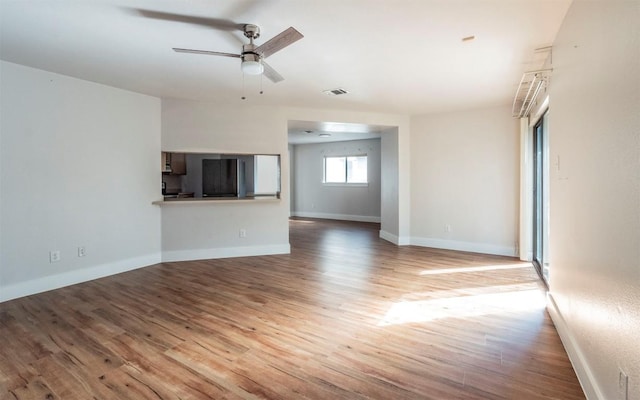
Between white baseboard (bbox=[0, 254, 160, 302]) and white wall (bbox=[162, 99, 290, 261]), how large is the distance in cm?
39

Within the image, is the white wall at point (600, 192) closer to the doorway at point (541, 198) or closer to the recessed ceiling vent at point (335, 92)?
the doorway at point (541, 198)

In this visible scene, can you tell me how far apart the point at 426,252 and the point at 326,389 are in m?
3.81

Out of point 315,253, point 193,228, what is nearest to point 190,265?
point 193,228

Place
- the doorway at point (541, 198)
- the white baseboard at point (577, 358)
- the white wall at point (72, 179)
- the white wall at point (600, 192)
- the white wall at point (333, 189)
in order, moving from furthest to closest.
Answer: the white wall at point (333, 189) < the doorway at point (541, 198) < the white wall at point (72, 179) < the white baseboard at point (577, 358) < the white wall at point (600, 192)

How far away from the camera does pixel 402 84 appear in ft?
12.6

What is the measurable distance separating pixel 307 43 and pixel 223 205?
3.00 metres

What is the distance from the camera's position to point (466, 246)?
5.29 meters

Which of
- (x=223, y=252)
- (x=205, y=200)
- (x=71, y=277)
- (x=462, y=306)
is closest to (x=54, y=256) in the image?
(x=71, y=277)

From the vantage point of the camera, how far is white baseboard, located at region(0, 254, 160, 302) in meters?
3.23

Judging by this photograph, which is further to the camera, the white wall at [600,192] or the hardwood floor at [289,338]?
the hardwood floor at [289,338]

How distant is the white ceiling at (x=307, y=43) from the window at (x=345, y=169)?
4973 mm

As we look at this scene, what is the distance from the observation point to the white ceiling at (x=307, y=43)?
2.18m

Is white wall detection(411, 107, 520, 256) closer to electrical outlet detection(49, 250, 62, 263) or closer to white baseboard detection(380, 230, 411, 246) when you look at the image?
white baseboard detection(380, 230, 411, 246)

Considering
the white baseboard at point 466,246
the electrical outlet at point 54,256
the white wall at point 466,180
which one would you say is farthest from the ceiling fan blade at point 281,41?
the white baseboard at point 466,246
